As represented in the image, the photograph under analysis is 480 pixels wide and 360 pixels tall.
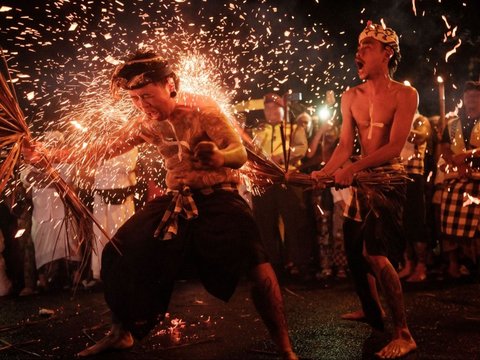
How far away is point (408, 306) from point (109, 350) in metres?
2.87

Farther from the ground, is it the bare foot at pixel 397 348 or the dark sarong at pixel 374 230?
the dark sarong at pixel 374 230

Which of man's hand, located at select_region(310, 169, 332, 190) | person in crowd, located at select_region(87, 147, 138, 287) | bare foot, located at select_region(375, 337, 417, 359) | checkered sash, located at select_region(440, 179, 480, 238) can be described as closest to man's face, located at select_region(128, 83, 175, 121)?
A: man's hand, located at select_region(310, 169, 332, 190)

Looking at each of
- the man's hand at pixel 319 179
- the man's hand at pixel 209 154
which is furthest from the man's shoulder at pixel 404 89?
the man's hand at pixel 209 154

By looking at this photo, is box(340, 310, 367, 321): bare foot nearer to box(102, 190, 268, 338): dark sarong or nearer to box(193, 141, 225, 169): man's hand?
box(102, 190, 268, 338): dark sarong

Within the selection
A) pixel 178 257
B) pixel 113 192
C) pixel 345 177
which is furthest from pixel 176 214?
pixel 113 192

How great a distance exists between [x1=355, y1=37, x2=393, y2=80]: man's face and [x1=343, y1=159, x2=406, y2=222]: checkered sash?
727 mm

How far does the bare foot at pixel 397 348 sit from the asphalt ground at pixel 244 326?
2.4 inches

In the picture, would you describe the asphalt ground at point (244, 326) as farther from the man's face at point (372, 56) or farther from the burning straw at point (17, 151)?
the man's face at point (372, 56)

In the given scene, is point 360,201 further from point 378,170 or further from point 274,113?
point 274,113

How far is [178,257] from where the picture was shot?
3561 millimetres

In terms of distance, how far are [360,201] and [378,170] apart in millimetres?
274

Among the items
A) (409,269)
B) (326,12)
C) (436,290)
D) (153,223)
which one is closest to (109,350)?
(153,223)

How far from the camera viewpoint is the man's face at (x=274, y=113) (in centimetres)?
765

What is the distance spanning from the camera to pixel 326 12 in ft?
34.1
